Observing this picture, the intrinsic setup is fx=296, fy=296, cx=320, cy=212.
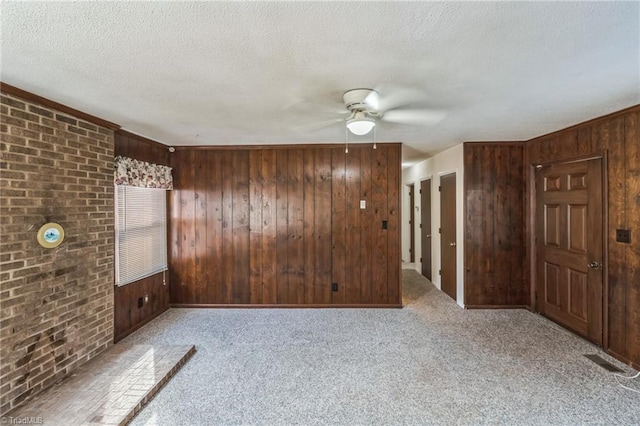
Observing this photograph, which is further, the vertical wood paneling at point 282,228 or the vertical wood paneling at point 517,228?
the vertical wood paneling at point 282,228

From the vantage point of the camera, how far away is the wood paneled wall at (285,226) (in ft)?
14.3

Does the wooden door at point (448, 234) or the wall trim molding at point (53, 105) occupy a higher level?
the wall trim molding at point (53, 105)

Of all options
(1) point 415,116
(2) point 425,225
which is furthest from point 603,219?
(2) point 425,225

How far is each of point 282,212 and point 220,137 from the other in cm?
135

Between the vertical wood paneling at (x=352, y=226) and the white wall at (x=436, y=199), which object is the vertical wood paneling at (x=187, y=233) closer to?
the vertical wood paneling at (x=352, y=226)

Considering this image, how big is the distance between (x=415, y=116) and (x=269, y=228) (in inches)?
102

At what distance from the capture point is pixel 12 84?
2.12m

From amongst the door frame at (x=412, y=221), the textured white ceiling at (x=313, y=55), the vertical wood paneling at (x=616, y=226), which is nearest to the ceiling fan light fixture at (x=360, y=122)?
the textured white ceiling at (x=313, y=55)

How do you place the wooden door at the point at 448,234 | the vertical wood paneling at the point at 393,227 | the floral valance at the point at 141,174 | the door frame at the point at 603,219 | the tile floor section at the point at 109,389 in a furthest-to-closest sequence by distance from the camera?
the wooden door at the point at 448,234, the vertical wood paneling at the point at 393,227, the floral valance at the point at 141,174, the door frame at the point at 603,219, the tile floor section at the point at 109,389

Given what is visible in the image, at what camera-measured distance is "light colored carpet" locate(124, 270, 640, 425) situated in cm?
216

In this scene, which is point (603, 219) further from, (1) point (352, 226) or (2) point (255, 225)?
(2) point (255, 225)

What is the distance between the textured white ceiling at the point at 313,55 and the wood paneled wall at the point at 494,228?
1.41 meters

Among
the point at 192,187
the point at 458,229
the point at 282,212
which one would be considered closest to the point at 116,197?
the point at 192,187

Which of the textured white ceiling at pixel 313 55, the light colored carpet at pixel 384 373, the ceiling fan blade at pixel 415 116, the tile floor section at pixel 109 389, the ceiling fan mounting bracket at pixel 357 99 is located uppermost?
the ceiling fan blade at pixel 415 116
